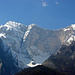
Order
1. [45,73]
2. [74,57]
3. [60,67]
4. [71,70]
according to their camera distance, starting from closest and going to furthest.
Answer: [45,73]
[71,70]
[60,67]
[74,57]

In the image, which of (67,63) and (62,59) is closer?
(67,63)

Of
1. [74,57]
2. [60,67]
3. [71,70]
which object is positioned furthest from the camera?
[74,57]

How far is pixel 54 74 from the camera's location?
126 meters

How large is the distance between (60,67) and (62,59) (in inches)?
752

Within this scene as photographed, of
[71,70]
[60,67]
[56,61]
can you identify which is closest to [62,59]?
[56,61]

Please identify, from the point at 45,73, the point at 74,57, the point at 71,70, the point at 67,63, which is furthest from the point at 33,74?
the point at 74,57

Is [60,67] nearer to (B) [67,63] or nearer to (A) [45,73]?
(B) [67,63]

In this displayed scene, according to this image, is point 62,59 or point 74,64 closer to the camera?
point 74,64

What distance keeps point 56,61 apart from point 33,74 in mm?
70168

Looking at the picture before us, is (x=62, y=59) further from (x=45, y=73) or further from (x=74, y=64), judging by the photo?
(x=45, y=73)

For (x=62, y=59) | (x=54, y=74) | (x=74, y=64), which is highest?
(x=62, y=59)

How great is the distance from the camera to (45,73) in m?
123

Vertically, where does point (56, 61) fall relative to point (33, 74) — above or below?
above

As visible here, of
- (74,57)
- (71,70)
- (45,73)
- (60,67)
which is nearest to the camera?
(45,73)
